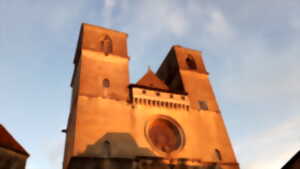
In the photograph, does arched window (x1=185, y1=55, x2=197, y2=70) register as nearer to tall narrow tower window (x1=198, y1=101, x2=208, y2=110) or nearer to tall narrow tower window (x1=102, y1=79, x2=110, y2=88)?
tall narrow tower window (x1=198, y1=101, x2=208, y2=110)

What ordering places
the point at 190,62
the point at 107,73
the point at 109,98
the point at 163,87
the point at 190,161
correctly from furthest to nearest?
the point at 190,62 < the point at 163,87 < the point at 107,73 < the point at 109,98 < the point at 190,161

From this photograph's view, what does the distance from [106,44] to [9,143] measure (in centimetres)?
1079

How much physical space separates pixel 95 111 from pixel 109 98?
1.58 metres

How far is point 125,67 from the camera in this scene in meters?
20.9

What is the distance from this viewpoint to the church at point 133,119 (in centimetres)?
1584

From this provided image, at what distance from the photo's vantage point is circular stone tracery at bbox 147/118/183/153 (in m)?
17.9

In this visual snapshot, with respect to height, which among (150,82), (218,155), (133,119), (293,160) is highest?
(150,82)

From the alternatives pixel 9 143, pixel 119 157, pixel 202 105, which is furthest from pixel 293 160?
pixel 9 143

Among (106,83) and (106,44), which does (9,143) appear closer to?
(106,83)

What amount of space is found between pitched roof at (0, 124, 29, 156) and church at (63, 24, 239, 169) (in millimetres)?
2907

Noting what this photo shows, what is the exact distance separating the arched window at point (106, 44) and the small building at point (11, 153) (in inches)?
371

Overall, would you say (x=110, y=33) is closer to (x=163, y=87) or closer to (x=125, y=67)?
(x=125, y=67)

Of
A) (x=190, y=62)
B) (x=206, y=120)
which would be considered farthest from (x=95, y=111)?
Answer: (x=190, y=62)

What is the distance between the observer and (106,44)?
2242 centimetres
